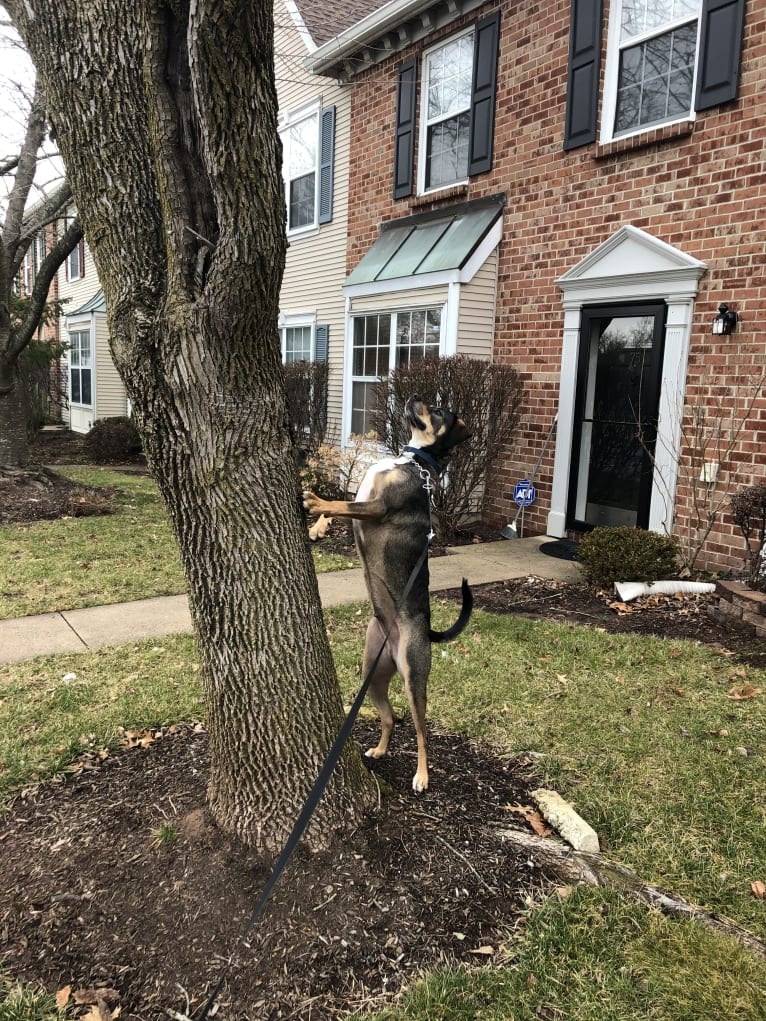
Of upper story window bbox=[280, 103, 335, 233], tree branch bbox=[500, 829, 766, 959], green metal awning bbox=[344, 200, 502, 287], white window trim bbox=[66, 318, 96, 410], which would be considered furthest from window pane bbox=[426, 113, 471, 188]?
white window trim bbox=[66, 318, 96, 410]

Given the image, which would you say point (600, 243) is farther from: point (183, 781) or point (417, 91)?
point (183, 781)

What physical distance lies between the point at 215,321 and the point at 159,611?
13.5ft

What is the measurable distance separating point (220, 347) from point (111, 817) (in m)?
1.89

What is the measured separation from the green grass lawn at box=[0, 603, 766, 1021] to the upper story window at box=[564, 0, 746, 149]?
5283 millimetres

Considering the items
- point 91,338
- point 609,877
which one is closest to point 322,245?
point 91,338

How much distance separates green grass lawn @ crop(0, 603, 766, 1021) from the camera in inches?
85.9

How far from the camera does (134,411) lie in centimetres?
241

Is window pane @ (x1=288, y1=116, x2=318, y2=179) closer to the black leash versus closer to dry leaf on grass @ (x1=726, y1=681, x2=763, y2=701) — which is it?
dry leaf on grass @ (x1=726, y1=681, x2=763, y2=701)

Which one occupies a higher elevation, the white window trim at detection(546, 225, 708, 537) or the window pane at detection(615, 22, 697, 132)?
the window pane at detection(615, 22, 697, 132)

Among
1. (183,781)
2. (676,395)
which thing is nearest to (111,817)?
(183,781)

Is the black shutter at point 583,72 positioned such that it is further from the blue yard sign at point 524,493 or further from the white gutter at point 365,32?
the blue yard sign at point 524,493

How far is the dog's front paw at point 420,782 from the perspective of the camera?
2998 mm

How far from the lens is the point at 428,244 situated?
32.8 feet

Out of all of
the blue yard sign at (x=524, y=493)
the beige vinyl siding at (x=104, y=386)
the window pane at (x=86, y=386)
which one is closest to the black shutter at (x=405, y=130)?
the blue yard sign at (x=524, y=493)
